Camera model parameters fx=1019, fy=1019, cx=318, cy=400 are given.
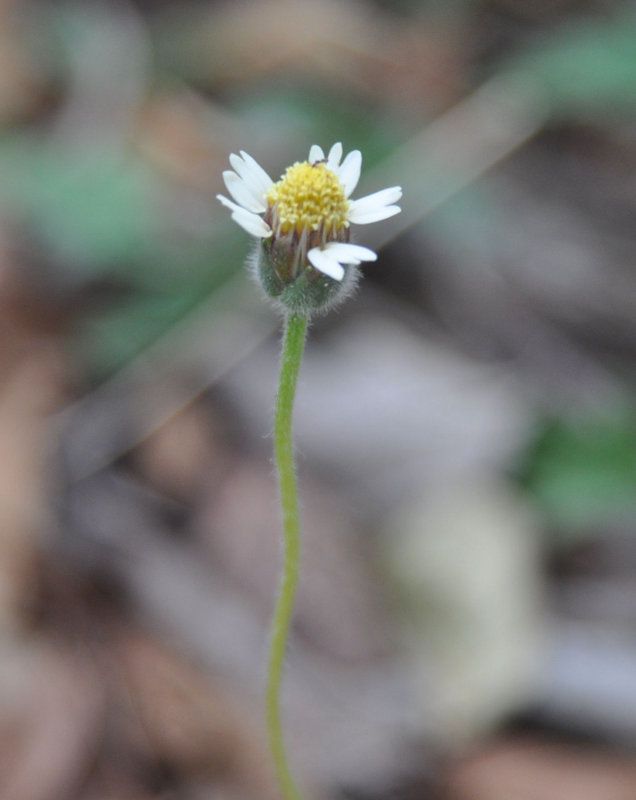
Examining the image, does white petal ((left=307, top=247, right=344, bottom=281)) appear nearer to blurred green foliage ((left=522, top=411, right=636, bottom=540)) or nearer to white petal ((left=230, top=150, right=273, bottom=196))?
white petal ((left=230, top=150, right=273, bottom=196))

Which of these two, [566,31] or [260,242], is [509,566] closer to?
[260,242]

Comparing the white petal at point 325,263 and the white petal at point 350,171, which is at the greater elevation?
the white petal at point 350,171

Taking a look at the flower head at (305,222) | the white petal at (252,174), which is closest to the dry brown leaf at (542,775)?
the flower head at (305,222)

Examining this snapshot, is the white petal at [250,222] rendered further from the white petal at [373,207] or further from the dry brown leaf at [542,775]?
the dry brown leaf at [542,775]

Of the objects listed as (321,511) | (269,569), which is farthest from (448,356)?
(269,569)

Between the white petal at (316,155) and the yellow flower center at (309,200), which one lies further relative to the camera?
the white petal at (316,155)

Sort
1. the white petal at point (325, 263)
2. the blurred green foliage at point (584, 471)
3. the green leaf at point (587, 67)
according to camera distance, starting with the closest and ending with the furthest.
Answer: the white petal at point (325, 263), the blurred green foliage at point (584, 471), the green leaf at point (587, 67)
